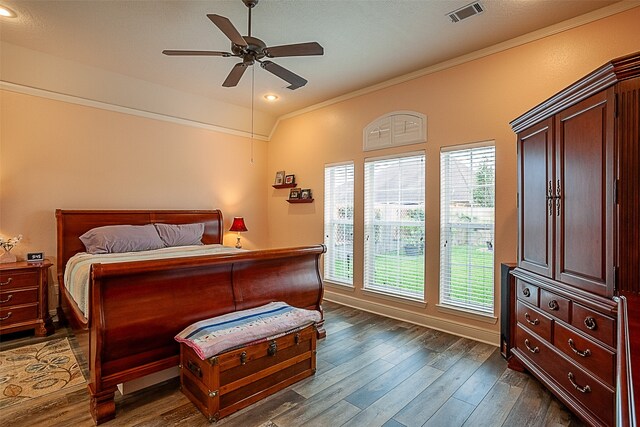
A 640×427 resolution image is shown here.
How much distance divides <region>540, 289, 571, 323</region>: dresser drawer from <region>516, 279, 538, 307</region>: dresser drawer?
76 mm

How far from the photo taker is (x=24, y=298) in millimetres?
3381

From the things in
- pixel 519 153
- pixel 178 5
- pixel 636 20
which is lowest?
pixel 519 153

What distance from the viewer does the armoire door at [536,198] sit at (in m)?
2.35

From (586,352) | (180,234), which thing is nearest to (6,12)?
(180,234)

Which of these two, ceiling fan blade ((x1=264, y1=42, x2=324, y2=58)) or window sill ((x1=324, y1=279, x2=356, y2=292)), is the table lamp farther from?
ceiling fan blade ((x1=264, y1=42, x2=324, y2=58))

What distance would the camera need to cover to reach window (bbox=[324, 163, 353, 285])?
15.5ft

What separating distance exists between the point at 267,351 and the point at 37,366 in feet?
6.70

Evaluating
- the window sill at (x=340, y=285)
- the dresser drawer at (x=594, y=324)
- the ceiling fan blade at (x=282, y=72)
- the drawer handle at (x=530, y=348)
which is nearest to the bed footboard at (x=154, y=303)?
the ceiling fan blade at (x=282, y=72)

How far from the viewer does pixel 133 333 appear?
2.21m

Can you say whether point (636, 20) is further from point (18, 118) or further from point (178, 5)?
point (18, 118)

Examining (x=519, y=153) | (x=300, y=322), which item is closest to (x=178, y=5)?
(x=300, y=322)

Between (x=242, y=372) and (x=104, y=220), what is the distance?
303 cm

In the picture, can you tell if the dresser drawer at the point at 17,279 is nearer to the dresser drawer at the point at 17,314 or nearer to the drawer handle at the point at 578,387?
the dresser drawer at the point at 17,314

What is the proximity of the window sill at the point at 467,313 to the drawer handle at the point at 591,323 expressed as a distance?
4.65ft
